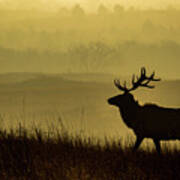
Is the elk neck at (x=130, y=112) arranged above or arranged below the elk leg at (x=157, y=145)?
above

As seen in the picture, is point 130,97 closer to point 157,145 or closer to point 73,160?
point 157,145

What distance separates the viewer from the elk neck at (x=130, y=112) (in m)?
9.19

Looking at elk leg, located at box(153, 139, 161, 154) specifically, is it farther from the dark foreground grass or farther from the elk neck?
the elk neck

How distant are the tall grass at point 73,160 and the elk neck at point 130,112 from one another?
17.0 inches

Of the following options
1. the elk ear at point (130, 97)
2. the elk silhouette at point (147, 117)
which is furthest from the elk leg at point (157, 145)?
the elk ear at point (130, 97)

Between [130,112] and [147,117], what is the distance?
31 centimetres

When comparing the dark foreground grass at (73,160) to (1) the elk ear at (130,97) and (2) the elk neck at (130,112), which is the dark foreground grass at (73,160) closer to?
(2) the elk neck at (130,112)

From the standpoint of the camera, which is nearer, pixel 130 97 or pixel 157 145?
pixel 157 145

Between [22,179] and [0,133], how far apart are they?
2185 millimetres

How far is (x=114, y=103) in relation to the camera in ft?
30.7

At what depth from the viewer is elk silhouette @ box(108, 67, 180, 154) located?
29.7ft

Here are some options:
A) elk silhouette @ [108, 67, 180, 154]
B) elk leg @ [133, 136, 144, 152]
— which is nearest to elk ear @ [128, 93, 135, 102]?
elk silhouette @ [108, 67, 180, 154]

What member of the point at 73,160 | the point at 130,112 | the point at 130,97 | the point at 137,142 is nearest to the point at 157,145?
the point at 137,142

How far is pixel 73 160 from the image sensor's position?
812 cm
